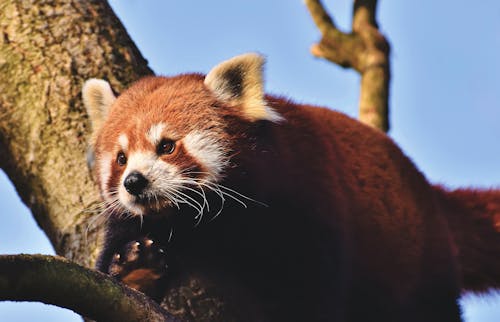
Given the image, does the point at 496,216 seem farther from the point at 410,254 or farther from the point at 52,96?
the point at 52,96

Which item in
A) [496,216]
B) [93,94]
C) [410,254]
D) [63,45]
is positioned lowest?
[410,254]

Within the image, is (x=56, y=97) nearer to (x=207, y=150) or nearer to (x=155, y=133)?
(x=155, y=133)

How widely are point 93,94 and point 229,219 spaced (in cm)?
88

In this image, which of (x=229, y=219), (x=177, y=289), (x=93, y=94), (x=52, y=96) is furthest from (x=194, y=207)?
(x=52, y=96)

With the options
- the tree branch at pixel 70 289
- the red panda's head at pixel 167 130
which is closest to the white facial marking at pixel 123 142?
the red panda's head at pixel 167 130

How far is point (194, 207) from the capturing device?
11.1 feet

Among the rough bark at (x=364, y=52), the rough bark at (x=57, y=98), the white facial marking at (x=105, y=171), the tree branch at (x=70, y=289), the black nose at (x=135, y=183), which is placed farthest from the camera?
the rough bark at (x=364, y=52)

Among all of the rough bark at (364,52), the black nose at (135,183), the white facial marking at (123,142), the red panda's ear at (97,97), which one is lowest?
the black nose at (135,183)

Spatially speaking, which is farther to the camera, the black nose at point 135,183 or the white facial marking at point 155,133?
the white facial marking at point 155,133

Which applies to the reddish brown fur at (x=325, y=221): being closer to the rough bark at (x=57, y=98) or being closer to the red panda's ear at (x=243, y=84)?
the red panda's ear at (x=243, y=84)

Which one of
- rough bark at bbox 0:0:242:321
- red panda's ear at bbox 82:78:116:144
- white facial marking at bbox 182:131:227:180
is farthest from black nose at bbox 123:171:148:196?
red panda's ear at bbox 82:78:116:144

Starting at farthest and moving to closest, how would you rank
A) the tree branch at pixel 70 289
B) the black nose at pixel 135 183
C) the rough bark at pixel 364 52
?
the rough bark at pixel 364 52, the black nose at pixel 135 183, the tree branch at pixel 70 289

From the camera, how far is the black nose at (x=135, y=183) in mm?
3225

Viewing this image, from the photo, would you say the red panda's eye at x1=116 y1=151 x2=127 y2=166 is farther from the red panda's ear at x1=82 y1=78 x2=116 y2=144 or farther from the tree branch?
the tree branch
